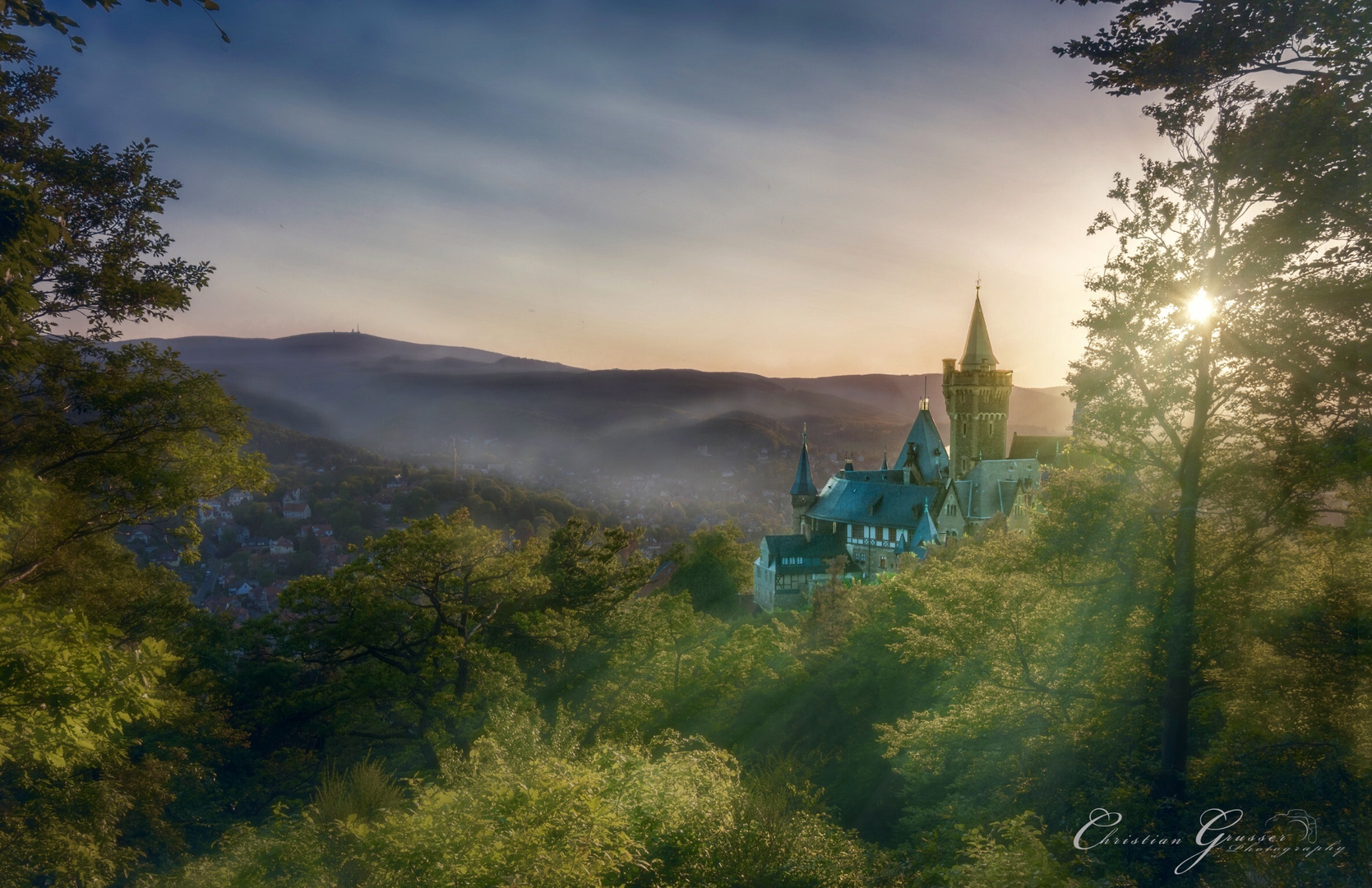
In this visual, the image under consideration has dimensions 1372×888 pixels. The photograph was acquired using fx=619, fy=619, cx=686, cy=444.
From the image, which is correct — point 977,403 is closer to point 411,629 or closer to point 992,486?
point 992,486

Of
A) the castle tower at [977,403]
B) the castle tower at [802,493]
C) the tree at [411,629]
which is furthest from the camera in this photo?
the castle tower at [802,493]

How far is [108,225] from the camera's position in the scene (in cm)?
946

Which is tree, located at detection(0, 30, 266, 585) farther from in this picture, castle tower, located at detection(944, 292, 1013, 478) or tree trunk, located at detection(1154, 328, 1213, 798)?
castle tower, located at detection(944, 292, 1013, 478)

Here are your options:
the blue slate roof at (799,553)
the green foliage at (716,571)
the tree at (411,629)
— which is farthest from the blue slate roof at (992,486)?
the tree at (411,629)

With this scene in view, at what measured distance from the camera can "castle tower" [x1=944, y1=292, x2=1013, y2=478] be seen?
198ft

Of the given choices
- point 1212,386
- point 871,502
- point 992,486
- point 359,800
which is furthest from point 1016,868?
A: point 992,486

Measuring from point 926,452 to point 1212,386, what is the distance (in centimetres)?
5482

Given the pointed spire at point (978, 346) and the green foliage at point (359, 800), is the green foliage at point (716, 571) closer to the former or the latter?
the pointed spire at point (978, 346)

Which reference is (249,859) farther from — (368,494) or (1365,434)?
(368,494)

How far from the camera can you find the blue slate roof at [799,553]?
54.0m

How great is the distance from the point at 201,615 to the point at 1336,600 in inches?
1034

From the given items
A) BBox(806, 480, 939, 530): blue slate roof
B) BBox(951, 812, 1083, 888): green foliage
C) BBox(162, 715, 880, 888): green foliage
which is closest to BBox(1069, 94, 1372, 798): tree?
BBox(951, 812, 1083, 888): green foliage

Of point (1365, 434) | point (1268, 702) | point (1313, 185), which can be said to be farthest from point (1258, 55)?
point (1268, 702)

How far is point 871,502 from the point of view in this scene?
54656mm
